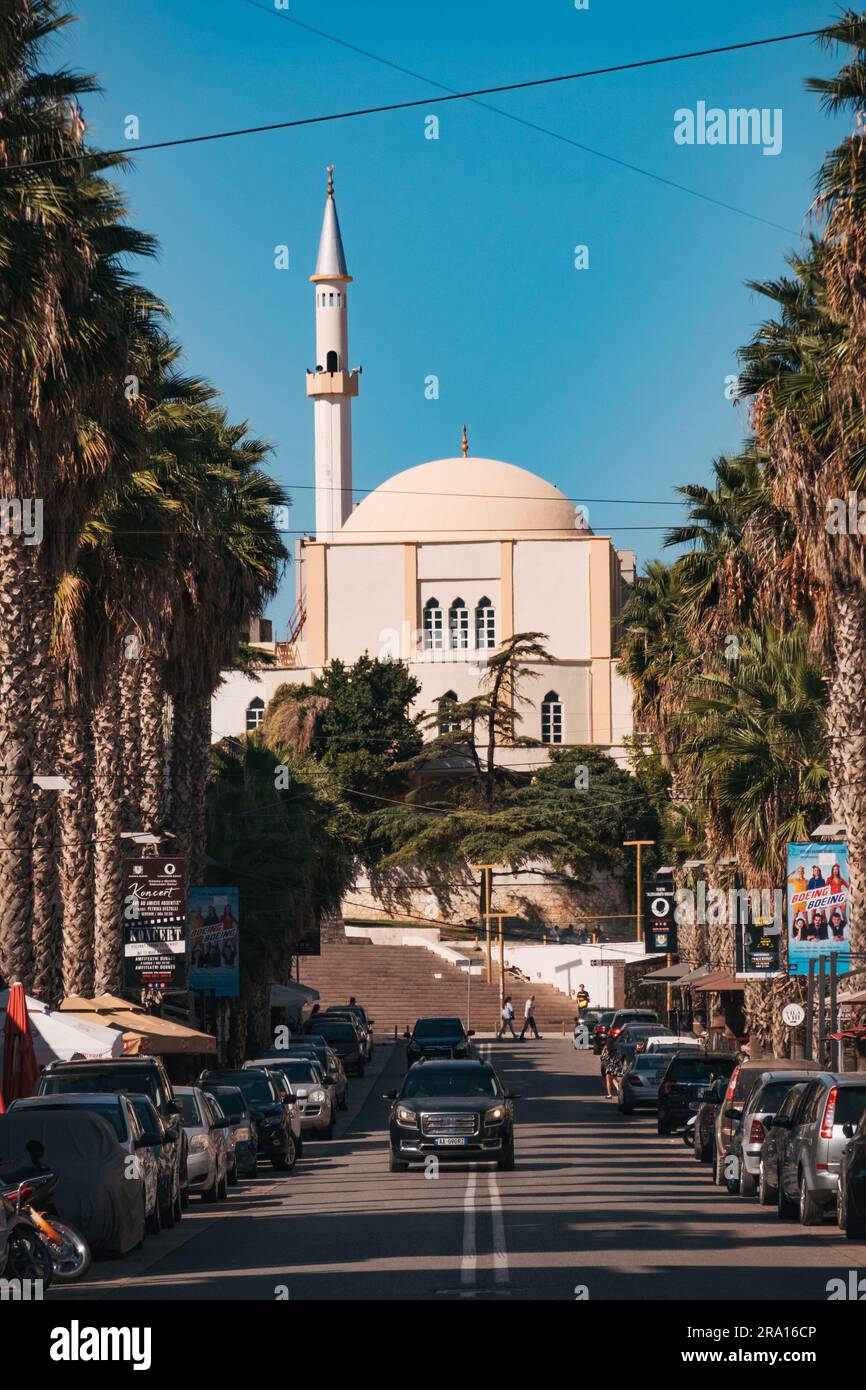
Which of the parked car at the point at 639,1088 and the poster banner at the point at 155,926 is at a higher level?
the poster banner at the point at 155,926

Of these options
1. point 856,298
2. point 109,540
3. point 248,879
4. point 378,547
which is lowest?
point 248,879

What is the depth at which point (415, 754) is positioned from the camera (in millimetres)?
89625

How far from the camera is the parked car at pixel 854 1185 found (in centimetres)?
1561

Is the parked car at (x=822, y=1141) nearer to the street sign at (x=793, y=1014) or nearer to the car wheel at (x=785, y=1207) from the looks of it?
the car wheel at (x=785, y=1207)

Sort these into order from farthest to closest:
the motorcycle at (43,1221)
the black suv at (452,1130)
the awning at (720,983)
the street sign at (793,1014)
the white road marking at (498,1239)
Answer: the awning at (720,983) → the street sign at (793,1014) → the black suv at (452,1130) → the white road marking at (498,1239) → the motorcycle at (43,1221)

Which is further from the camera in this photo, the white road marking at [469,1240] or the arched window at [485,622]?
the arched window at [485,622]

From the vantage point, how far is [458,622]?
100625mm

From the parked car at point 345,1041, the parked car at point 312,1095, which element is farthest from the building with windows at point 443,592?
the parked car at point 312,1095

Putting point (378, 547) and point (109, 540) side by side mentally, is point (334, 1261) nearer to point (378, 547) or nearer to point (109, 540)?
point (109, 540)

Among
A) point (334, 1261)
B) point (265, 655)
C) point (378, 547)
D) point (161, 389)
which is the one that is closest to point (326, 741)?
point (378, 547)

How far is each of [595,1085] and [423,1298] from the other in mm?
34869

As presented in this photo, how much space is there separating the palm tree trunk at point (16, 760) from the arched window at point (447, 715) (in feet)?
208

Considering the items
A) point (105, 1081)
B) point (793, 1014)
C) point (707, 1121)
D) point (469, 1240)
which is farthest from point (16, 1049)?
point (793, 1014)

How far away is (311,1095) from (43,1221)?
19.7m
